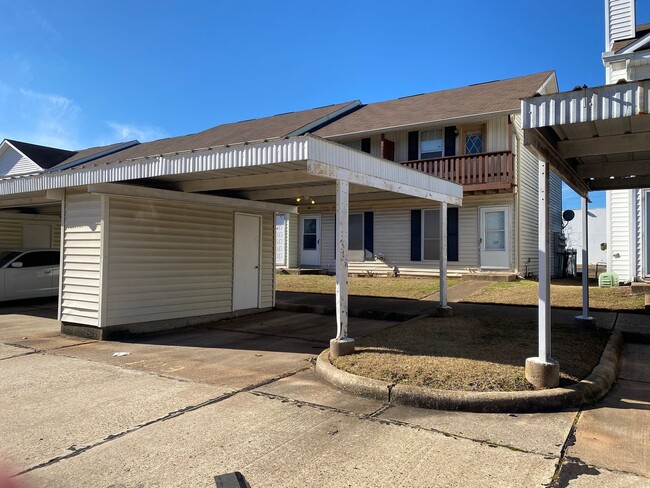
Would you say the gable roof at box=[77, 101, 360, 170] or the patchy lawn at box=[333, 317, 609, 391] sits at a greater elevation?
the gable roof at box=[77, 101, 360, 170]

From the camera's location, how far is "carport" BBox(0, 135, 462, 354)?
6.35 m

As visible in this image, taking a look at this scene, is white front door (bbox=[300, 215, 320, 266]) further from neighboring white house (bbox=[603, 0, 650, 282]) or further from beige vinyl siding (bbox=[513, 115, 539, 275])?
neighboring white house (bbox=[603, 0, 650, 282])

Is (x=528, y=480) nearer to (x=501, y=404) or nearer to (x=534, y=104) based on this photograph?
(x=501, y=404)

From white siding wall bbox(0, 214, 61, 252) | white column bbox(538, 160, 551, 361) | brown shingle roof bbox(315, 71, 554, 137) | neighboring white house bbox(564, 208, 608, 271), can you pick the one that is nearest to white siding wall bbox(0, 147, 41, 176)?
white siding wall bbox(0, 214, 61, 252)

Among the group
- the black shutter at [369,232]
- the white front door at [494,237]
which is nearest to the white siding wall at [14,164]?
the black shutter at [369,232]

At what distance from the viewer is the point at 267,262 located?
1106cm

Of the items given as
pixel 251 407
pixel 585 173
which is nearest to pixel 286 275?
pixel 585 173

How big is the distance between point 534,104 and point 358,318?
6334 millimetres

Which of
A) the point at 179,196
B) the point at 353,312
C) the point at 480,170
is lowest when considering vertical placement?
the point at 353,312

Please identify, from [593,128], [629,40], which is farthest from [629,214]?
[593,128]

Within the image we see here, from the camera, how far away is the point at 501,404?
174 inches

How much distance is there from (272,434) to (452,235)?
14145mm

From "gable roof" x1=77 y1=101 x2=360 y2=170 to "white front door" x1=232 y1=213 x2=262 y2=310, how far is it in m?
8.64

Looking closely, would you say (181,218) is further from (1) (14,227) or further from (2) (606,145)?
(1) (14,227)
